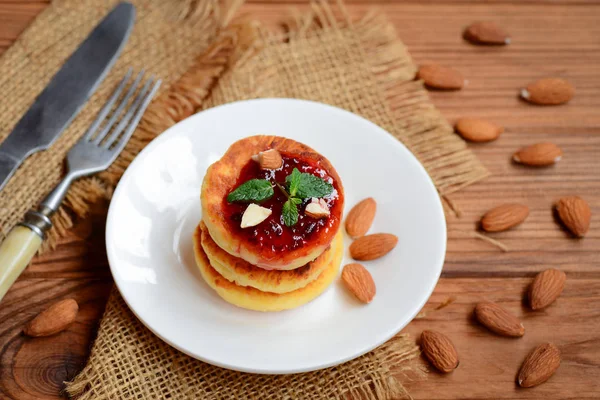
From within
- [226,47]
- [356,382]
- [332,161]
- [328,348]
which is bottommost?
[356,382]

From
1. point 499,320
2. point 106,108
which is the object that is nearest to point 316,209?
point 499,320

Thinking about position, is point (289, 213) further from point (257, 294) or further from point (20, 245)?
point (20, 245)

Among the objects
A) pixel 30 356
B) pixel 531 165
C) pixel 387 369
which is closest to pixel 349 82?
pixel 531 165

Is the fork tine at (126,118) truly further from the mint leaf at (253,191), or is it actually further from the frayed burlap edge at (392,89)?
the mint leaf at (253,191)

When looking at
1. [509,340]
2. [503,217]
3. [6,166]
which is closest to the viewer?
[509,340]

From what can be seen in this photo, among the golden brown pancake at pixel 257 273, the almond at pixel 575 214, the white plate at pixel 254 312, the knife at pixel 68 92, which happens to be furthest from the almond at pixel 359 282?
the knife at pixel 68 92

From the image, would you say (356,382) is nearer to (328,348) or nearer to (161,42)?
(328,348)

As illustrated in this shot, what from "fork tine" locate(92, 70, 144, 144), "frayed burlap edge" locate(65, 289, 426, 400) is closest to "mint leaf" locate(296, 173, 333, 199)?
"frayed burlap edge" locate(65, 289, 426, 400)
